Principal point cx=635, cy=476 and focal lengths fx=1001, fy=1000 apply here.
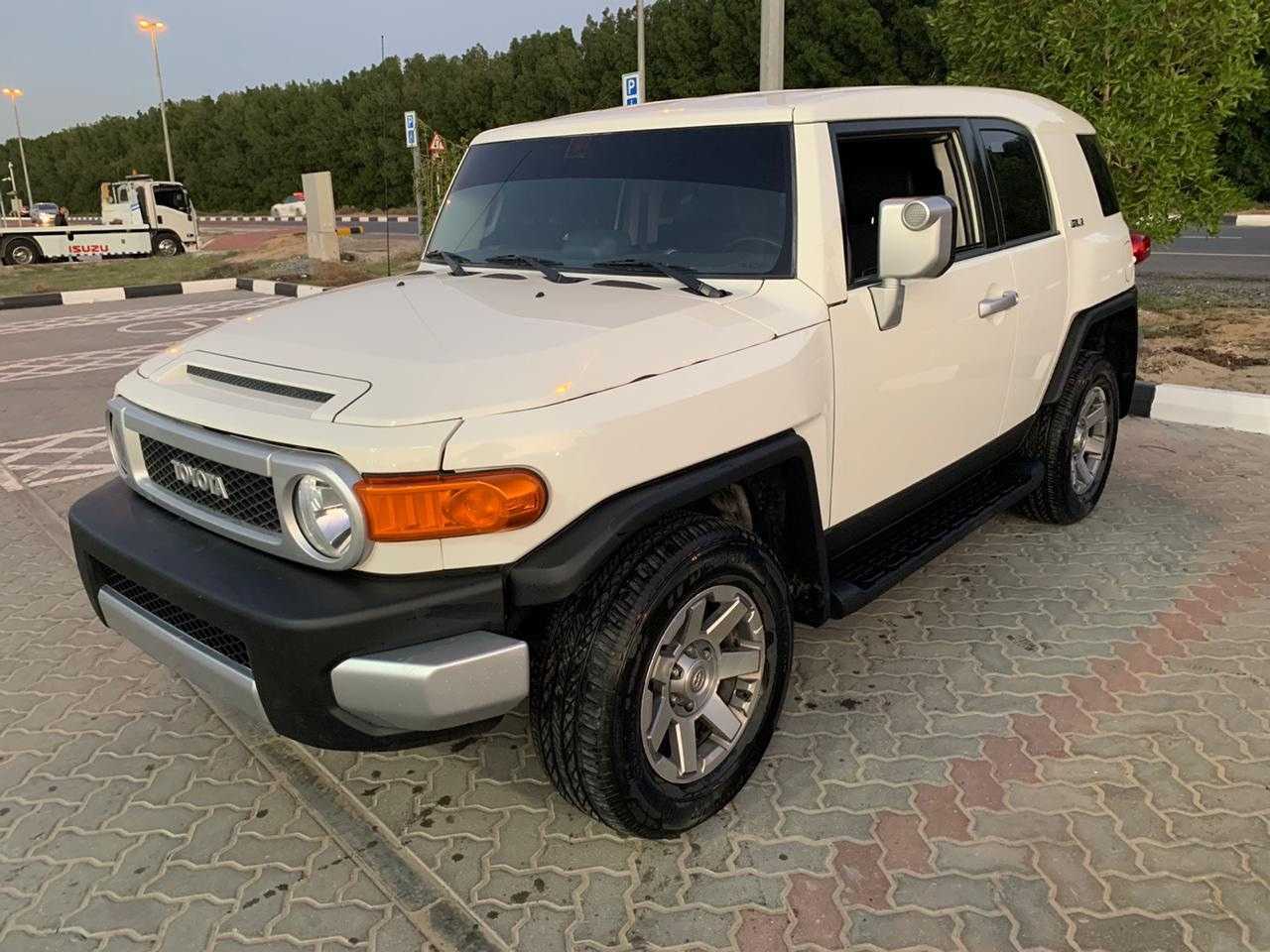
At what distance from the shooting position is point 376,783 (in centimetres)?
300

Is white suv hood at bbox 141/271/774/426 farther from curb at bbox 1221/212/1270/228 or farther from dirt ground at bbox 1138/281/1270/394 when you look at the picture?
curb at bbox 1221/212/1270/228

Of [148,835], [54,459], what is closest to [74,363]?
[54,459]

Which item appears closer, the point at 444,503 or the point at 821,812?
the point at 444,503

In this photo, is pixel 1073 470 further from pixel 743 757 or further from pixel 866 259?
pixel 743 757

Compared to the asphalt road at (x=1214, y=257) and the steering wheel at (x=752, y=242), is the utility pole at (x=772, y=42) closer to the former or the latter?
the steering wheel at (x=752, y=242)

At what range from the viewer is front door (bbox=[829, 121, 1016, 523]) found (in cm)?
304

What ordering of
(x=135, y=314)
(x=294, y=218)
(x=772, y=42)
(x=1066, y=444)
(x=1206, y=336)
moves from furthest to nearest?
(x=294, y=218), (x=135, y=314), (x=1206, y=336), (x=772, y=42), (x=1066, y=444)

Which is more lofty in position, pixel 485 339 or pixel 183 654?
pixel 485 339

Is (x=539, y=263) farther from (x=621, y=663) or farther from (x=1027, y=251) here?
(x=1027, y=251)

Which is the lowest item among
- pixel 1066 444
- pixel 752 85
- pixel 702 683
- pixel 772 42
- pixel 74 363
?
pixel 74 363

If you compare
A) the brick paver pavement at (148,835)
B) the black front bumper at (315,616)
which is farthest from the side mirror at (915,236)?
the brick paver pavement at (148,835)

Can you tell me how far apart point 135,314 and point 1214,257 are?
1685cm

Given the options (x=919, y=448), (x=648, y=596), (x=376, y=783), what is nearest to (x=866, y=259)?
(x=919, y=448)

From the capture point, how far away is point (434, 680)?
2.10m
